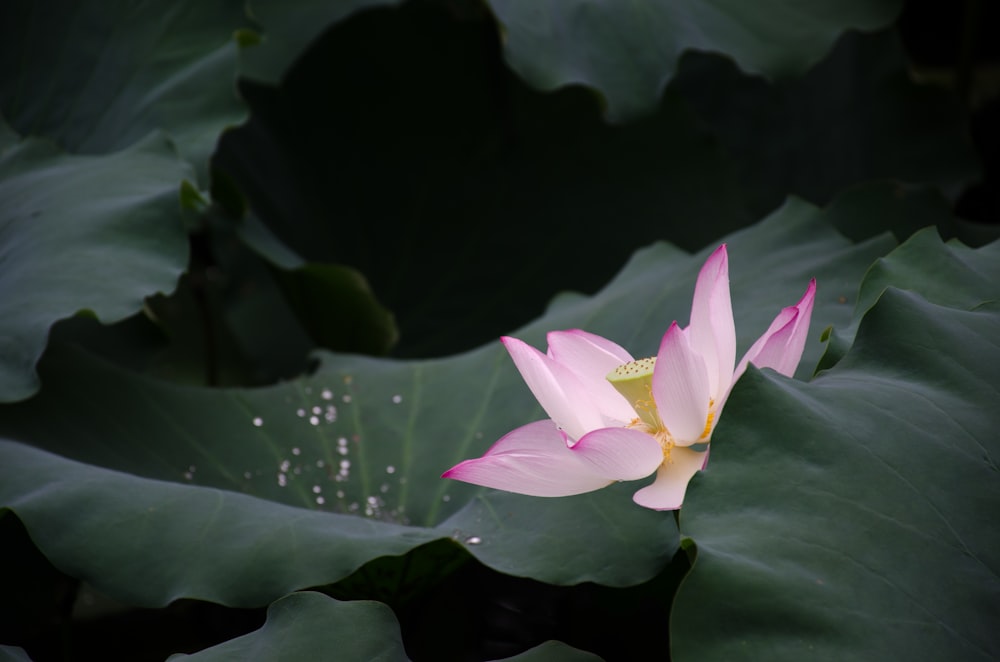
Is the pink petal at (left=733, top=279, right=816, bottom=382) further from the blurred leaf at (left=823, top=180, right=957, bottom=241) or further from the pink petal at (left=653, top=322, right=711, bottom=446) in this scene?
the blurred leaf at (left=823, top=180, right=957, bottom=241)

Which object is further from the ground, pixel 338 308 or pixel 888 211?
pixel 888 211

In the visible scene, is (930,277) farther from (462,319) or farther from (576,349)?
(462,319)

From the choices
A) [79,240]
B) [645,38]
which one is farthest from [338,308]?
[645,38]

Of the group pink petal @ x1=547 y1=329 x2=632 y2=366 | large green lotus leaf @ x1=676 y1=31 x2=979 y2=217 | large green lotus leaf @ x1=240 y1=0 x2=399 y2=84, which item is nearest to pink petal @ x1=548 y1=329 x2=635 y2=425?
pink petal @ x1=547 y1=329 x2=632 y2=366

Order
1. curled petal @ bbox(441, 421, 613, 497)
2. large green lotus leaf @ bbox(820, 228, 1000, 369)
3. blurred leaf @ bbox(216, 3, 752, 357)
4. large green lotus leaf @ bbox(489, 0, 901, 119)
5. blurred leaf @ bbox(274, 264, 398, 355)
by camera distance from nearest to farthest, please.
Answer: curled petal @ bbox(441, 421, 613, 497) < large green lotus leaf @ bbox(820, 228, 1000, 369) < large green lotus leaf @ bbox(489, 0, 901, 119) < blurred leaf @ bbox(274, 264, 398, 355) < blurred leaf @ bbox(216, 3, 752, 357)

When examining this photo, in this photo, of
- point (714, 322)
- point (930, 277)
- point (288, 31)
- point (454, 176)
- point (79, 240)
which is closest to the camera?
point (714, 322)

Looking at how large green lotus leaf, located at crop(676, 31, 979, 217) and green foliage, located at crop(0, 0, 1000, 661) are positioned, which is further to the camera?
large green lotus leaf, located at crop(676, 31, 979, 217)

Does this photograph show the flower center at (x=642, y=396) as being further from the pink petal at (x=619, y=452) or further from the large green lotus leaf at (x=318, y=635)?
the large green lotus leaf at (x=318, y=635)

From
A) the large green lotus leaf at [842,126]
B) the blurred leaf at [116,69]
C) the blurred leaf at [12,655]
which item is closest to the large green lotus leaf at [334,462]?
the blurred leaf at [12,655]
